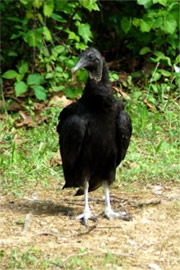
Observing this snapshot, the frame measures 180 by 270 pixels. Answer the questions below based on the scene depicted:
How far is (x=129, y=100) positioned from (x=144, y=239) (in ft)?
9.80

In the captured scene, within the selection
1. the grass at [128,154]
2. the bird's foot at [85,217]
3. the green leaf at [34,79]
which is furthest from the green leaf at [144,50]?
the bird's foot at [85,217]

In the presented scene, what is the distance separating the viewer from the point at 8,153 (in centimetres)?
659

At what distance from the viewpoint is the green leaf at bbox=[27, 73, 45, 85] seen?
7.39m

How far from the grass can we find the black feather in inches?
33.6

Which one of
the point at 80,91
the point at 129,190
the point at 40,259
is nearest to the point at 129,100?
the point at 80,91

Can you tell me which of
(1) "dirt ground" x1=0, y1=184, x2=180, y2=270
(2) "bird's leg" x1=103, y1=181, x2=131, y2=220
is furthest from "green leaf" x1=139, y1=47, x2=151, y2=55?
(2) "bird's leg" x1=103, y1=181, x2=131, y2=220

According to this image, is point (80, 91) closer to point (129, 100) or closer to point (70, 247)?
point (129, 100)

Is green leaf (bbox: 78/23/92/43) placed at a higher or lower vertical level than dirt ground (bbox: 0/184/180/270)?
higher

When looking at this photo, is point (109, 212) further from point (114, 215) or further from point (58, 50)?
point (58, 50)

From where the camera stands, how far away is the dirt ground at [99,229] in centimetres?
440

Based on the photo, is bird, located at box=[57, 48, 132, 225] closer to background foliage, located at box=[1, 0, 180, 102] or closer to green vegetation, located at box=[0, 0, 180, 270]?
green vegetation, located at box=[0, 0, 180, 270]

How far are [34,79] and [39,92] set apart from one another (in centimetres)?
19

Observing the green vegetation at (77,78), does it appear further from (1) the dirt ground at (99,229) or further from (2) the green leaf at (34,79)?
(1) the dirt ground at (99,229)

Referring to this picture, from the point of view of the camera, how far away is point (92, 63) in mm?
5168
